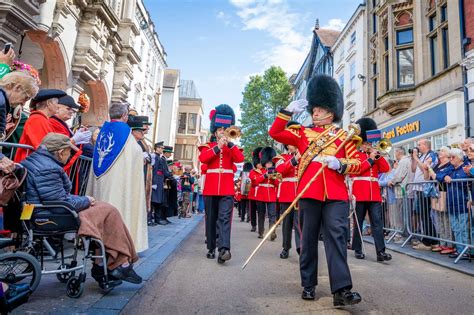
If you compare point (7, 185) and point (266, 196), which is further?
point (266, 196)

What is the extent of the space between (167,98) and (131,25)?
21.5m

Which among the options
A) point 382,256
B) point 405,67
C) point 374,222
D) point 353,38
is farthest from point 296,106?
point 353,38

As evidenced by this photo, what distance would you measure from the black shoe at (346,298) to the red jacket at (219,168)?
2.74 metres

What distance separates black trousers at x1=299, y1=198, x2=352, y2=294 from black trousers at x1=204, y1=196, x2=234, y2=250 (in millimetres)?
1868

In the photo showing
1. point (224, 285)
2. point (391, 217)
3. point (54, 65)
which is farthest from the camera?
point (54, 65)

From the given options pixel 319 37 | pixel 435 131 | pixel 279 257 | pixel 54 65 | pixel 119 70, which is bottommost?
pixel 279 257

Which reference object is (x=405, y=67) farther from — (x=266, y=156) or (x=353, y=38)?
(x=266, y=156)

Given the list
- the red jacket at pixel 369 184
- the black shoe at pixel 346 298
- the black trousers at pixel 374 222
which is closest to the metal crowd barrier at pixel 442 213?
the black trousers at pixel 374 222

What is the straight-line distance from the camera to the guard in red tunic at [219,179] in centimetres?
571

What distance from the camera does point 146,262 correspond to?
16.0ft

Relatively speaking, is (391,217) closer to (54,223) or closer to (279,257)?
(279,257)

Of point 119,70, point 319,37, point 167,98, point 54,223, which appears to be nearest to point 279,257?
point 54,223

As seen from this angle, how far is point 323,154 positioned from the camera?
3793 millimetres

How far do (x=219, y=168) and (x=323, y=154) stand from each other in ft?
8.17
